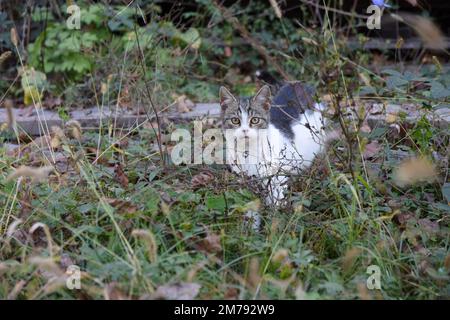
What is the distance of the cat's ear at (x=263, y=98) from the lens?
3787 mm

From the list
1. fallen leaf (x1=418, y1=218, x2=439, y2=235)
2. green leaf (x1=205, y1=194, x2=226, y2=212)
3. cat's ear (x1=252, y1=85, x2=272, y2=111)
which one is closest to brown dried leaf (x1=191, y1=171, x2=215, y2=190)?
green leaf (x1=205, y1=194, x2=226, y2=212)

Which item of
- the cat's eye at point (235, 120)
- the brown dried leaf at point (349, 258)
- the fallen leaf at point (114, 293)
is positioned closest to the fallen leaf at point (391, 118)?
the cat's eye at point (235, 120)

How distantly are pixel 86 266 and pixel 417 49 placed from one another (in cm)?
508

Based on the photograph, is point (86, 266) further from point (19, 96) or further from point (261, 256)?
point (19, 96)

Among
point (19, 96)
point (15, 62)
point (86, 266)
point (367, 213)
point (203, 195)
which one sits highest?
point (15, 62)

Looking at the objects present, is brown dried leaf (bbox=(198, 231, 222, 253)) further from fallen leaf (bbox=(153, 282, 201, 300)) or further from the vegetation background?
fallen leaf (bbox=(153, 282, 201, 300))

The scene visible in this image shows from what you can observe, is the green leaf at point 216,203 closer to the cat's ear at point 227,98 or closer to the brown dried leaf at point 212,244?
the brown dried leaf at point 212,244

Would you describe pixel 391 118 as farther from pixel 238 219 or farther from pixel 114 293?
pixel 114 293

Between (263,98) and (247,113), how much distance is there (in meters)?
0.14

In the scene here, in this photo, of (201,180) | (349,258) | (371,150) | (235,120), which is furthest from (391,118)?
(349,258)

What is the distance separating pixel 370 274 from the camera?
2.46m

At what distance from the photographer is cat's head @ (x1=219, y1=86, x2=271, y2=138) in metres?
3.75

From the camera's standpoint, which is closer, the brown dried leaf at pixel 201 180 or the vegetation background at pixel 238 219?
the vegetation background at pixel 238 219
